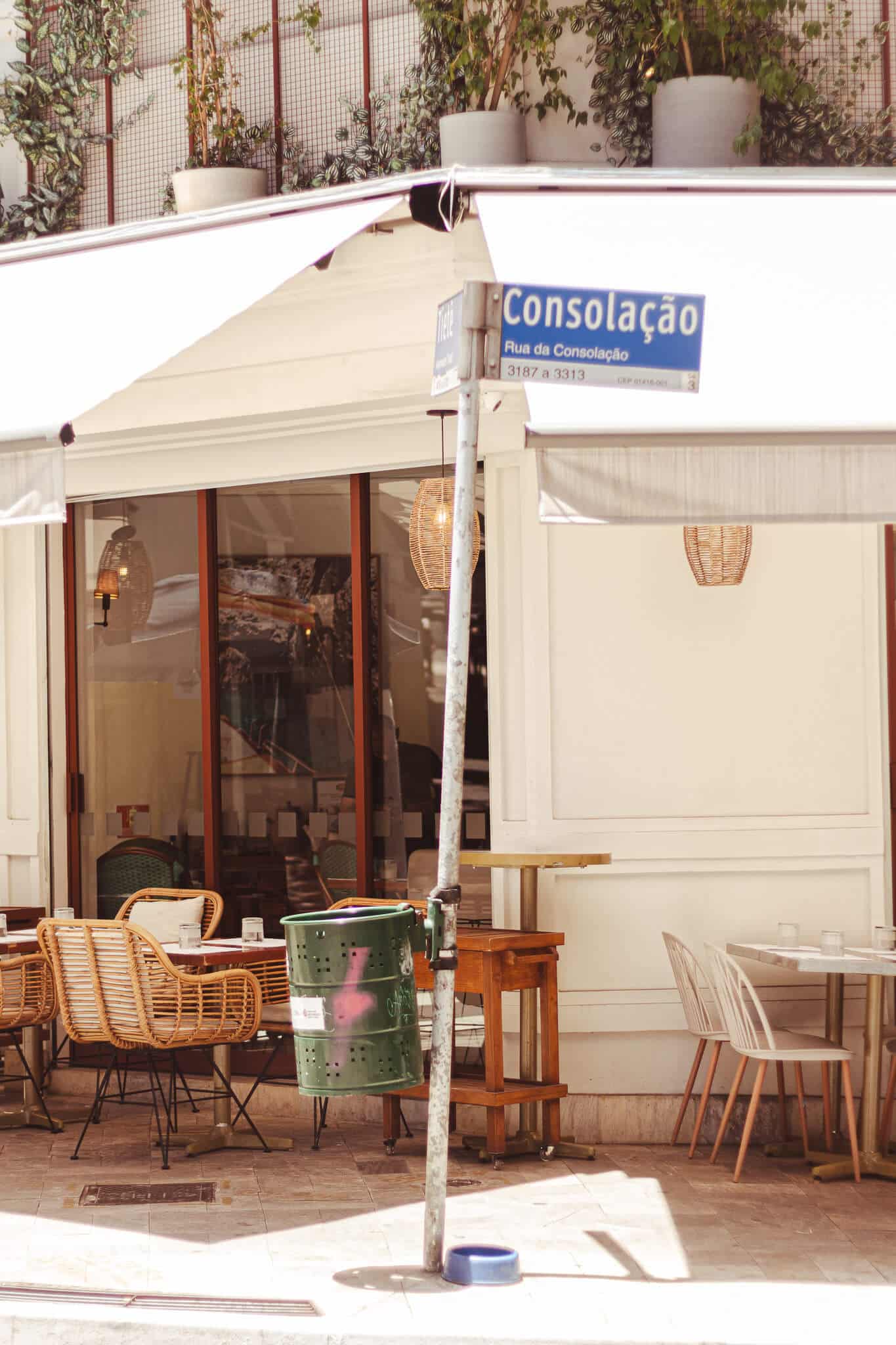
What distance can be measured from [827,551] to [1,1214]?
443 cm

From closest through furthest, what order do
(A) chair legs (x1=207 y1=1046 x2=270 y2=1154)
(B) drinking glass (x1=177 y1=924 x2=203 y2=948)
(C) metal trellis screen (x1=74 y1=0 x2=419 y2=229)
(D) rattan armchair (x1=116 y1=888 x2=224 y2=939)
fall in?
(A) chair legs (x1=207 y1=1046 x2=270 y2=1154) < (B) drinking glass (x1=177 y1=924 x2=203 y2=948) < (C) metal trellis screen (x1=74 y1=0 x2=419 y2=229) < (D) rattan armchair (x1=116 y1=888 x2=224 y2=939)

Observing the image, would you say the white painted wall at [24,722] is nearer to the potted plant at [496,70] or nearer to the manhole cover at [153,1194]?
the manhole cover at [153,1194]

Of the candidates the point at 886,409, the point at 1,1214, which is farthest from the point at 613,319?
the point at 1,1214

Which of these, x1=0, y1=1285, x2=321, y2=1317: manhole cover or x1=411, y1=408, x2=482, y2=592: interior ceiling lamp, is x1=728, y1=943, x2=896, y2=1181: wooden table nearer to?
x1=411, y1=408, x2=482, y2=592: interior ceiling lamp

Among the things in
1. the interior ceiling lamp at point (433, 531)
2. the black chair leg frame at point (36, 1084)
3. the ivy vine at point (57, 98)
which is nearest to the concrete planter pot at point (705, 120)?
the interior ceiling lamp at point (433, 531)

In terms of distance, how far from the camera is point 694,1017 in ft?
21.5

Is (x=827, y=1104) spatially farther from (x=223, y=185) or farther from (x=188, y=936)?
(x=223, y=185)

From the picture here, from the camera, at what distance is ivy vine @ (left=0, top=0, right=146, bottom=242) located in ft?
26.7

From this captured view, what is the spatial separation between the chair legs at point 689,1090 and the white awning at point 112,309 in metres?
3.56

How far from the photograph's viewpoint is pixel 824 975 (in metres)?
6.78

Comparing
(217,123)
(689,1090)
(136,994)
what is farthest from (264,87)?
(689,1090)

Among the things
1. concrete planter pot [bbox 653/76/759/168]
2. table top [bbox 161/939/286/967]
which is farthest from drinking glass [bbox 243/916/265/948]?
concrete planter pot [bbox 653/76/759/168]

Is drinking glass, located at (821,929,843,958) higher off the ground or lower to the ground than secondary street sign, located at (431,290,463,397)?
lower

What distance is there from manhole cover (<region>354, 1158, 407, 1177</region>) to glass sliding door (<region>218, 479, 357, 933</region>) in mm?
1621
